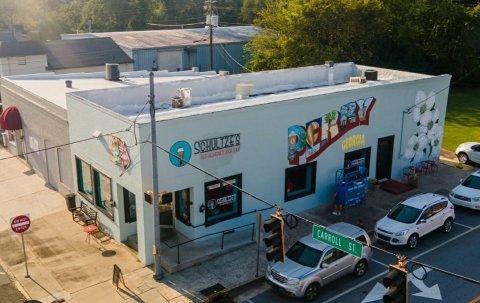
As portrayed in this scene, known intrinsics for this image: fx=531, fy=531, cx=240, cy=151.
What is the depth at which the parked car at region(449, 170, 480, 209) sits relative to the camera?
23.2 m

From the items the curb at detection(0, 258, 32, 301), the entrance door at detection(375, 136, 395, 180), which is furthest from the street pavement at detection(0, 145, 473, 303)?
the entrance door at detection(375, 136, 395, 180)

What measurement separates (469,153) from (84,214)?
20723mm

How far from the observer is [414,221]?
2008cm

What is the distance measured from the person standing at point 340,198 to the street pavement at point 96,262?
1.14 feet

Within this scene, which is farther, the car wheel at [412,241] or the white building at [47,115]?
the white building at [47,115]

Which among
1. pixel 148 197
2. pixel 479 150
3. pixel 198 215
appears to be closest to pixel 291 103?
pixel 198 215

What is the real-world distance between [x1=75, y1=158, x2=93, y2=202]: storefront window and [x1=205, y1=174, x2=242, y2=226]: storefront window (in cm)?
533

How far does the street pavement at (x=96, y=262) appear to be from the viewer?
17.1 m

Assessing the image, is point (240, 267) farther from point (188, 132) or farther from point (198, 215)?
point (188, 132)

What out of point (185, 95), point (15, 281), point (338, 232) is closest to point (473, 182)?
point (338, 232)

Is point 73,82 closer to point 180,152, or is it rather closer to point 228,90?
point 228,90

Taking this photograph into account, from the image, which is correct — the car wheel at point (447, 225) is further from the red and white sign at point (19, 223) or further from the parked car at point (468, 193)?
the red and white sign at point (19, 223)

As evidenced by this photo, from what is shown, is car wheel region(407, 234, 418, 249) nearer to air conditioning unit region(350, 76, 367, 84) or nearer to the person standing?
the person standing

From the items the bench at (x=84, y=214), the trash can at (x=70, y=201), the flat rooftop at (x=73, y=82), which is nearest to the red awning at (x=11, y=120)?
the flat rooftop at (x=73, y=82)
